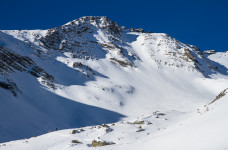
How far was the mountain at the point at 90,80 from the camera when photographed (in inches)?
1159

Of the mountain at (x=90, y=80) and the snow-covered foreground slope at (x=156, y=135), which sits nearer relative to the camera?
the snow-covered foreground slope at (x=156, y=135)

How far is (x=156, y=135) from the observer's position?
10875mm

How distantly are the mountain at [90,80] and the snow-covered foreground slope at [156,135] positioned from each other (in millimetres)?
498

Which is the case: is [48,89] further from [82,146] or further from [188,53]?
[188,53]

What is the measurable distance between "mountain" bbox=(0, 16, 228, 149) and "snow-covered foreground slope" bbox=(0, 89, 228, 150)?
50cm

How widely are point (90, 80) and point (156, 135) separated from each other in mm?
42153

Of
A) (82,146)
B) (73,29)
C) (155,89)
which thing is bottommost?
(82,146)

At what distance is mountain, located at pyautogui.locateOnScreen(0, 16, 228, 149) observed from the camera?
29.4 metres

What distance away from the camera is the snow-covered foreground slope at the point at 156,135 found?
5.86 m

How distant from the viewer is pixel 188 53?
271 feet

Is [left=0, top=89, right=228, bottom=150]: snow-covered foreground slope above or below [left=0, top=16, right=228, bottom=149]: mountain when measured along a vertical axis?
below

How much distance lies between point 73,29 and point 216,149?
8405 cm

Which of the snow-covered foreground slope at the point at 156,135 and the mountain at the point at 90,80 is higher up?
the mountain at the point at 90,80

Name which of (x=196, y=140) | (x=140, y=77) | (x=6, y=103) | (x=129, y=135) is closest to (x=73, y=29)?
(x=140, y=77)
